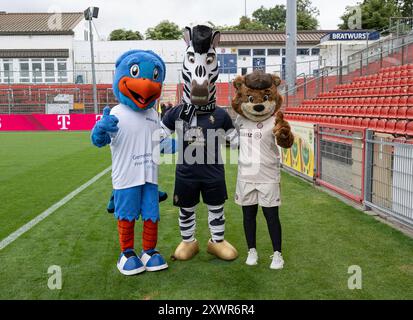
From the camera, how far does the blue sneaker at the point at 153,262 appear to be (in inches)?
161

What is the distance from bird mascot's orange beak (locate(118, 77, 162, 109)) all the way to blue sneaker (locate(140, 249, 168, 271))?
4.54 ft

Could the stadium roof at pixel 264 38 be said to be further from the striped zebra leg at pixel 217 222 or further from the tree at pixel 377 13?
the striped zebra leg at pixel 217 222

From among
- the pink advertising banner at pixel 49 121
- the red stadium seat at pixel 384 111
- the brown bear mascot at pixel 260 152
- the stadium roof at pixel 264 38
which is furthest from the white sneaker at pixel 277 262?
the stadium roof at pixel 264 38

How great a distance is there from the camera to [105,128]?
3820mm

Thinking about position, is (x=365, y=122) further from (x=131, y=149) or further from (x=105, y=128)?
(x=105, y=128)

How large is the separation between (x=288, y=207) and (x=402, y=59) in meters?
8.28

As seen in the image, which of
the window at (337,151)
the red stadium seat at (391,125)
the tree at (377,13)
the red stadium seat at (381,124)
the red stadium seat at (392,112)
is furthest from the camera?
the tree at (377,13)

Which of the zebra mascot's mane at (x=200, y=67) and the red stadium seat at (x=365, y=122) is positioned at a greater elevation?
the zebra mascot's mane at (x=200, y=67)

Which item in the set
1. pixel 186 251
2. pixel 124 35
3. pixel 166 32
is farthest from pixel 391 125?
pixel 124 35

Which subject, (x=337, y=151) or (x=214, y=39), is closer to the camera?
(x=214, y=39)

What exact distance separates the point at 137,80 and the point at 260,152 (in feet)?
4.22

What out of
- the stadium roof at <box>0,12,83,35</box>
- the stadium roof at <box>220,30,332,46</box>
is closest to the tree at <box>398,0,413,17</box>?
the stadium roof at <box>220,30,332,46</box>

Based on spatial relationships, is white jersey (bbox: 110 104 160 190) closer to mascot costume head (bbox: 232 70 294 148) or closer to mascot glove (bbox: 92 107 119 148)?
mascot glove (bbox: 92 107 119 148)
